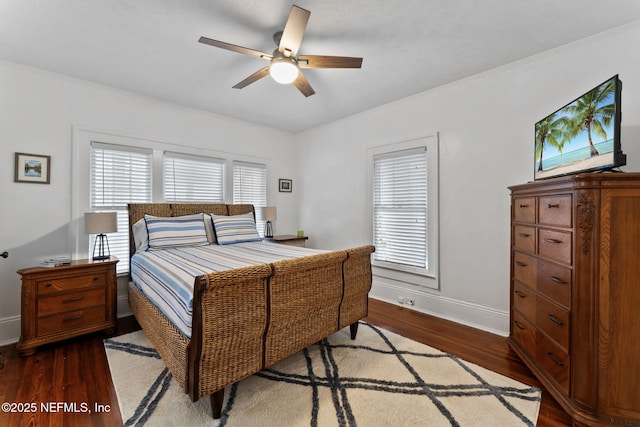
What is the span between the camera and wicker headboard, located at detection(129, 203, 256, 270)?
332 cm

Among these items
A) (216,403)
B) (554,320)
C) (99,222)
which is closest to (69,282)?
(99,222)

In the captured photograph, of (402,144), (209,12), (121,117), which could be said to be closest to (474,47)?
(402,144)

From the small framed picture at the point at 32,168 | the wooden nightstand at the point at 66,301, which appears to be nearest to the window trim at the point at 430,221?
the wooden nightstand at the point at 66,301

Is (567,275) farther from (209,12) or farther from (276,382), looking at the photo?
(209,12)

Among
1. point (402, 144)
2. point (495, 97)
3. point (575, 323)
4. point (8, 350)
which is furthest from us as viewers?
point (402, 144)

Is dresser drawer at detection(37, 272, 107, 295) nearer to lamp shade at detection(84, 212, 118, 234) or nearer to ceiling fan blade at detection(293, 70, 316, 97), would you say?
lamp shade at detection(84, 212, 118, 234)

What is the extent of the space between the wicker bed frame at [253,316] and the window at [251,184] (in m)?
2.27

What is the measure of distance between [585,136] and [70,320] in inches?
172

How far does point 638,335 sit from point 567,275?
41cm

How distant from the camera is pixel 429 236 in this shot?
335cm

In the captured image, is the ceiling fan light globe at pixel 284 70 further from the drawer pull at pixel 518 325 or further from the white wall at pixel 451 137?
the drawer pull at pixel 518 325

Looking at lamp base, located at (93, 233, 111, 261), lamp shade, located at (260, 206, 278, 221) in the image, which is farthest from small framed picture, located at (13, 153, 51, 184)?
lamp shade, located at (260, 206, 278, 221)

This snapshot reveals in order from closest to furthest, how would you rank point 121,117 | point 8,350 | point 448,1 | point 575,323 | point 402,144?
point 575,323, point 448,1, point 8,350, point 121,117, point 402,144

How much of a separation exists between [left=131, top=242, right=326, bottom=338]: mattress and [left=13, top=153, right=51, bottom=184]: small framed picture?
4.02 feet
